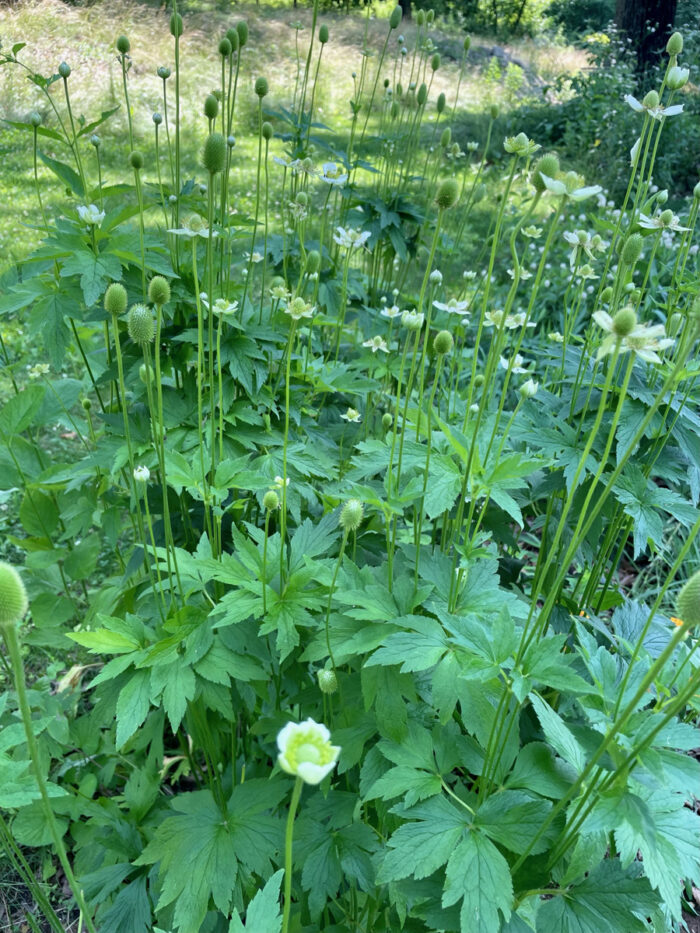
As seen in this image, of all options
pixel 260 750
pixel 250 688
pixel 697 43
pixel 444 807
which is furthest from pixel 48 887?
pixel 697 43

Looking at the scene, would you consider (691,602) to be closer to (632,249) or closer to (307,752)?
(307,752)

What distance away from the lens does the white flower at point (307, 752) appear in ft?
1.94

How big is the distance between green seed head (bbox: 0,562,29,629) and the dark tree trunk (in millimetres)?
9130

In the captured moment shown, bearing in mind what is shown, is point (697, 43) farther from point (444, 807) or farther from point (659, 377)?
point (444, 807)

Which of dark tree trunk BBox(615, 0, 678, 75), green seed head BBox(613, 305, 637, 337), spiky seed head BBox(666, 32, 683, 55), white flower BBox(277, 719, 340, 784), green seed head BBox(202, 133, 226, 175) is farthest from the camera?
dark tree trunk BBox(615, 0, 678, 75)

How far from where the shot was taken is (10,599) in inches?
29.9

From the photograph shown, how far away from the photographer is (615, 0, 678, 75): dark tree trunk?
25.6 ft

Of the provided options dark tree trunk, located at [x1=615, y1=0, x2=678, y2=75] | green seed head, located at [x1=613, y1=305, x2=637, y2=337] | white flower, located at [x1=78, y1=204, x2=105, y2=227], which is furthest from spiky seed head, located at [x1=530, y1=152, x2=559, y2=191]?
dark tree trunk, located at [x1=615, y1=0, x2=678, y2=75]

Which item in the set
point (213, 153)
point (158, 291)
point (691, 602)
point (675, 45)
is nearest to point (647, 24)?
point (675, 45)

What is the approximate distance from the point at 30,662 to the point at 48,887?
85 cm

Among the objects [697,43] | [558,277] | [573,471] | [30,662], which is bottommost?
[30,662]

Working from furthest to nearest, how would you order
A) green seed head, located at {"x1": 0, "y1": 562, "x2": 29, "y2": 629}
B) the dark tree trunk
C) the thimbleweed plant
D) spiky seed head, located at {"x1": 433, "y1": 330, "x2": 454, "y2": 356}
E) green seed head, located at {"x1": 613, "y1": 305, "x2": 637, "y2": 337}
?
the dark tree trunk < spiky seed head, located at {"x1": 433, "y1": 330, "x2": 454, "y2": 356} < the thimbleweed plant < green seed head, located at {"x1": 613, "y1": 305, "x2": 637, "y2": 337} < green seed head, located at {"x1": 0, "y1": 562, "x2": 29, "y2": 629}

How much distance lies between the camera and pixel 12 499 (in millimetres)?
3105

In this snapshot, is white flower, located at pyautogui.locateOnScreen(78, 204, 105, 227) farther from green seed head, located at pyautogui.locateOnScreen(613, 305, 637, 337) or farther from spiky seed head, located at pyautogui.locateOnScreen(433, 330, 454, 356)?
green seed head, located at pyautogui.locateOnScreen(613, 305, 637, 337)
